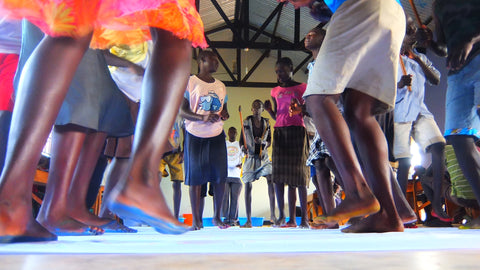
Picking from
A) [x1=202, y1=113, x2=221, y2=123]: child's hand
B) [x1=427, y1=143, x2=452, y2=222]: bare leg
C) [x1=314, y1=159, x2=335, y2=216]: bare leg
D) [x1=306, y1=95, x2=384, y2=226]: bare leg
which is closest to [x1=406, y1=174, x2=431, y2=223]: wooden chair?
[x1=427, y1=143, x2=452, y2=222]: bare leg

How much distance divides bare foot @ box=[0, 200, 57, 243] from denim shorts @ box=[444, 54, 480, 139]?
1750 mm

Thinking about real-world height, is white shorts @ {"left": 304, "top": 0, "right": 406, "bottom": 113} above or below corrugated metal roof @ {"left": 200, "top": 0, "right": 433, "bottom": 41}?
below

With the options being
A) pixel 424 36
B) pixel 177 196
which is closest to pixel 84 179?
pixel 424 36

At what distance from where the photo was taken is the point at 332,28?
135 centimetres

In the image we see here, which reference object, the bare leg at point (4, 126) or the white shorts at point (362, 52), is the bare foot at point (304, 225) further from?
the bare leg at point (4, 126)

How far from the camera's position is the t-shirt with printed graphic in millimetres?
3020

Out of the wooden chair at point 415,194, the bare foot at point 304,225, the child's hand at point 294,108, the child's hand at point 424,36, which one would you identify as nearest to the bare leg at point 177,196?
the bare foot at point 304,225

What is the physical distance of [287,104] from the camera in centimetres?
339

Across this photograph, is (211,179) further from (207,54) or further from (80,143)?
(80,143)

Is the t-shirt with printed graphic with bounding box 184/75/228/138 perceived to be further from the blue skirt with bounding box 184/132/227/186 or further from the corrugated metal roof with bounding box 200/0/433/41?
the corrugated metal roof with bounding box 200/0/433/41

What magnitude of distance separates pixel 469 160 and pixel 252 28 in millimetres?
9209

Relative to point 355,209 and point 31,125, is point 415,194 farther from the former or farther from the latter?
point 31,125

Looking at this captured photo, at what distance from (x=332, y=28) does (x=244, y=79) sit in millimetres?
10272

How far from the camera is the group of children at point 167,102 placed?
753mm
